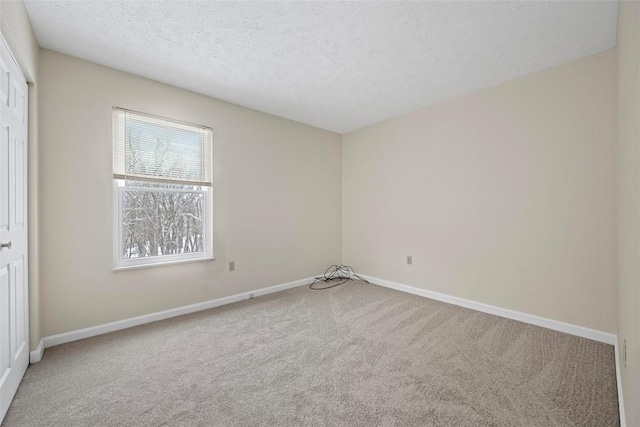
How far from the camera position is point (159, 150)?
286 cm

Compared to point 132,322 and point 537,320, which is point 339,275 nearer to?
point 537,320

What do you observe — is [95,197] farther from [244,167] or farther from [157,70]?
[244,167]

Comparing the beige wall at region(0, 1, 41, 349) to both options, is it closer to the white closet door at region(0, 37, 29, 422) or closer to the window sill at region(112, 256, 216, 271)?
the white closet door at region(0, 37, 29, 422)

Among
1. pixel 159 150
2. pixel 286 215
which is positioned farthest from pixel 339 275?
pixel 159 150

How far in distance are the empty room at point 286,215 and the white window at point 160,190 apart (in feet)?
0.07

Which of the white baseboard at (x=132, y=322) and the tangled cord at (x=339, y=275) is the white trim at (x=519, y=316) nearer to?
the tangled cord at (x=339, y=275)

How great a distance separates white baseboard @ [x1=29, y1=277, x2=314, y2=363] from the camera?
224 centimetres

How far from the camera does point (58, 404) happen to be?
5.26ft

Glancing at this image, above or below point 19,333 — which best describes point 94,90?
above

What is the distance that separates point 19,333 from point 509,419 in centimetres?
305

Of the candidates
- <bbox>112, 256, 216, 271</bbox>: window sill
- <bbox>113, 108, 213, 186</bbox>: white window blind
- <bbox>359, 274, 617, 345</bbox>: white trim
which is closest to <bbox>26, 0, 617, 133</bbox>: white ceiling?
<bbox>113, 108, 213, 186</bbox>: white window blind

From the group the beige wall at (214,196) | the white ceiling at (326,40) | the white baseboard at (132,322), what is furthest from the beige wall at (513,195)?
the white baseboard at (132,322)

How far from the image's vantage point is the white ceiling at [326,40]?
6.00 feet

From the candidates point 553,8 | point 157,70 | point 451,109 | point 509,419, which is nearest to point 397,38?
point 553,8
